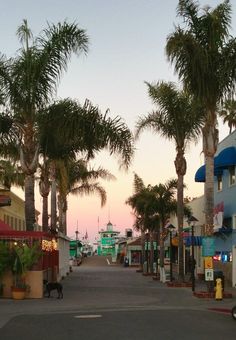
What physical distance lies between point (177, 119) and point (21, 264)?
1170cm

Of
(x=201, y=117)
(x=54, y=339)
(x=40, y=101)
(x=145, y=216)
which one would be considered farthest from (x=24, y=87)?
(x=145, y=216)

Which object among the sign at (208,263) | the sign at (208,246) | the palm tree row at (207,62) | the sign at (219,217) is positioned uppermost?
the palm tree row at (207,62)

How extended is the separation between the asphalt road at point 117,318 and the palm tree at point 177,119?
8.49m

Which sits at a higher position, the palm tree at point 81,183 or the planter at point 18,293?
the palm tree at point 81,183

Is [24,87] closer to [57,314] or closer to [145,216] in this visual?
[57,314]

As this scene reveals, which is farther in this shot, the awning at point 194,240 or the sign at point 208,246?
the awning at point 194,240

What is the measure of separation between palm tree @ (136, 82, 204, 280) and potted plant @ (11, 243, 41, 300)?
33.8 ft

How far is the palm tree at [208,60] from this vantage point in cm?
2425

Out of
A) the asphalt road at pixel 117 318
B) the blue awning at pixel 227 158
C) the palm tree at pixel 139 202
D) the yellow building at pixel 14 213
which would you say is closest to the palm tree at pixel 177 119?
the blue awning at pixel 227 158

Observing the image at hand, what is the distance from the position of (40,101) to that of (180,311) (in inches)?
419

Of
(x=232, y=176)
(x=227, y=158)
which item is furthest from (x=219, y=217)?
(x=227, y=158)

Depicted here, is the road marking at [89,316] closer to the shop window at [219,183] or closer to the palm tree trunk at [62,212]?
the shop window at [219,183]

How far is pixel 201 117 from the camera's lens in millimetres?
30578

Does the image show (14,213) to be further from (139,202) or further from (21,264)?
(21,264)
